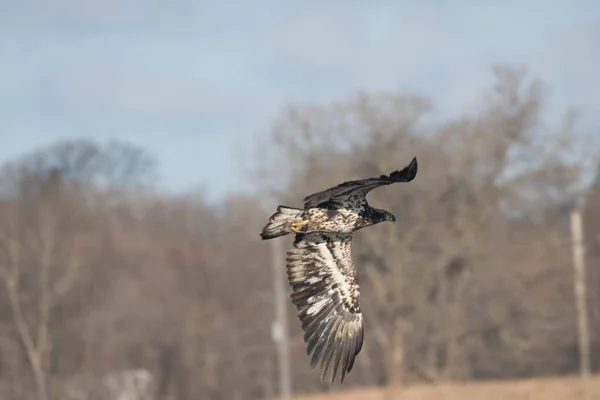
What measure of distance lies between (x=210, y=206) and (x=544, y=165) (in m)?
34.3

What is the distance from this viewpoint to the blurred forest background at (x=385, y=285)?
34812 mm

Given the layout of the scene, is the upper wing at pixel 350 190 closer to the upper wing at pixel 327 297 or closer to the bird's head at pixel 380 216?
the bird's head at pixel 380 216

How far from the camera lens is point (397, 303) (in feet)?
117

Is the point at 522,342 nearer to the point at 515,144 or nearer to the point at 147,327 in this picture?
the point at 515,144

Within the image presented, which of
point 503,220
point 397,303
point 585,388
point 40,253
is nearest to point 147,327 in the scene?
point 40,253

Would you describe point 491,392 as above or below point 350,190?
below

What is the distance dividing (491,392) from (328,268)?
16.1 meters

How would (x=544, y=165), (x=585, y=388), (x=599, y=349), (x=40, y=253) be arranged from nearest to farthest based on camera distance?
(x=585, y=388) → (x=544, y=165) → (x=599, y=349) → (x=40, y=253)

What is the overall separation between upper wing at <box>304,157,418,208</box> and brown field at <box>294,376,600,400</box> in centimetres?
1435

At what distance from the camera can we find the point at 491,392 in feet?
87.4

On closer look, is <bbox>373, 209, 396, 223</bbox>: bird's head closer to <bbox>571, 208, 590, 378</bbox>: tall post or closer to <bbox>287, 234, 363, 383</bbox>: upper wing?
<bbox>287, 234, 363, 383</bbox>: upper wing

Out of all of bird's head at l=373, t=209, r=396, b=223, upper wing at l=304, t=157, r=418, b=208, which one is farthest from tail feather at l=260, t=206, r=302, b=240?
bird's head at l=373, t=209, r=396, b=223

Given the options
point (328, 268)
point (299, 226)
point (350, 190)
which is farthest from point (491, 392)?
point (350, 190)

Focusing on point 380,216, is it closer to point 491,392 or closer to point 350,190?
point 350,190
